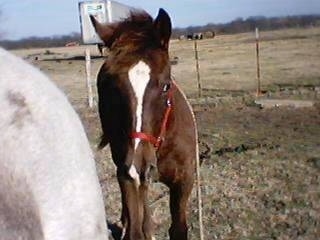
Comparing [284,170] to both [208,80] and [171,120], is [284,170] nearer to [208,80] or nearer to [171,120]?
[171,120]

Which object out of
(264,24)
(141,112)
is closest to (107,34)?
(141,112)

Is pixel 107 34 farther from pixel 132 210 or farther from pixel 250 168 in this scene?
pixel 250 168

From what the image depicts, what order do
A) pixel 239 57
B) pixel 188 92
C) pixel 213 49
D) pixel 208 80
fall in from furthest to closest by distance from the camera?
pixel 213 49
pixel 239 57
pixel 208 80
pixel 188 92

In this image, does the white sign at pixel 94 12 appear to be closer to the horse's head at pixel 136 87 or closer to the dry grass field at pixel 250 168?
the dry grass field at pixel 250 168

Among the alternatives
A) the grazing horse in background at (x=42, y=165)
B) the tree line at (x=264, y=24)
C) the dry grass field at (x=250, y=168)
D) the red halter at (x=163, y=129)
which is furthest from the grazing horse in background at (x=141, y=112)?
the tree line at (x=264, y=24)

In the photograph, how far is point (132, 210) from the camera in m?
4.02

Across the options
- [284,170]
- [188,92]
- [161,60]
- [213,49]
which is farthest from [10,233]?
[213,49]

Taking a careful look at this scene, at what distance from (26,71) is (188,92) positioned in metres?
19.9

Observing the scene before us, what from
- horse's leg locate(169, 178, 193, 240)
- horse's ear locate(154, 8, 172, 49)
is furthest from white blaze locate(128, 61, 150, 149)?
horse's leg locate(169, 178, 193, 240)

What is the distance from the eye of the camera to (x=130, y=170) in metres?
3.63

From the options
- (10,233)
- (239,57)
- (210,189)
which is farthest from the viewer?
(239,57)

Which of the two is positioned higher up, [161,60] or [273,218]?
[161,60]

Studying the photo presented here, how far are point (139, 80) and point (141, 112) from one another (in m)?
0.19

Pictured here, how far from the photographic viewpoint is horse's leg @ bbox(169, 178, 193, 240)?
450 cm
